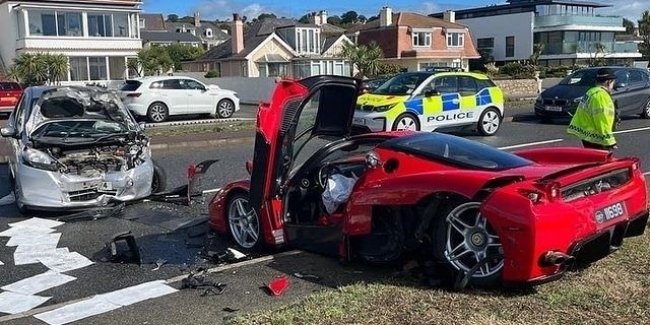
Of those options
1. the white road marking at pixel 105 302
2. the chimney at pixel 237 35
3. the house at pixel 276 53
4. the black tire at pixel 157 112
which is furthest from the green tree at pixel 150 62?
the white road marking at pixel 105 302

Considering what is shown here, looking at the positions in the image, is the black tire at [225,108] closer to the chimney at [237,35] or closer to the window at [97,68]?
the window at [97,68]

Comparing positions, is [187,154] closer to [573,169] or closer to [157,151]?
[157,151]

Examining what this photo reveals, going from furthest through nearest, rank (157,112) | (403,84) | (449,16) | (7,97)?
(449,16) < (7,97) < (157,112) < (403,84)

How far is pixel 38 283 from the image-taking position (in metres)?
5.78

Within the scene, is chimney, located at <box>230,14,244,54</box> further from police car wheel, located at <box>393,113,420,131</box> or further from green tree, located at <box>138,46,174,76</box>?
police car wheel, located at <box>393,113,420,131</box>

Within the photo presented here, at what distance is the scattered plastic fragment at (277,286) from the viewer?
16.6ft

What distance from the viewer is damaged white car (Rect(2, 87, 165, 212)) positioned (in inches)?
332

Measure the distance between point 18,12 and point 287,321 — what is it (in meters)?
48.2

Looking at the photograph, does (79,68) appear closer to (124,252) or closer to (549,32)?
(124,252)

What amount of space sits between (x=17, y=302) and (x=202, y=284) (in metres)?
1.43

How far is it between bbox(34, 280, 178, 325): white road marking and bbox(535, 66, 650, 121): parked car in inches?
630

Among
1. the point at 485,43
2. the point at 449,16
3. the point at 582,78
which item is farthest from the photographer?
the point at 485,43

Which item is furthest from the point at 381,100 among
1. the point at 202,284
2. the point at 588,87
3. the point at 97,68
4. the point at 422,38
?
the point at 422,38

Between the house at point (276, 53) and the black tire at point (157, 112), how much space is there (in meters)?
32.0
